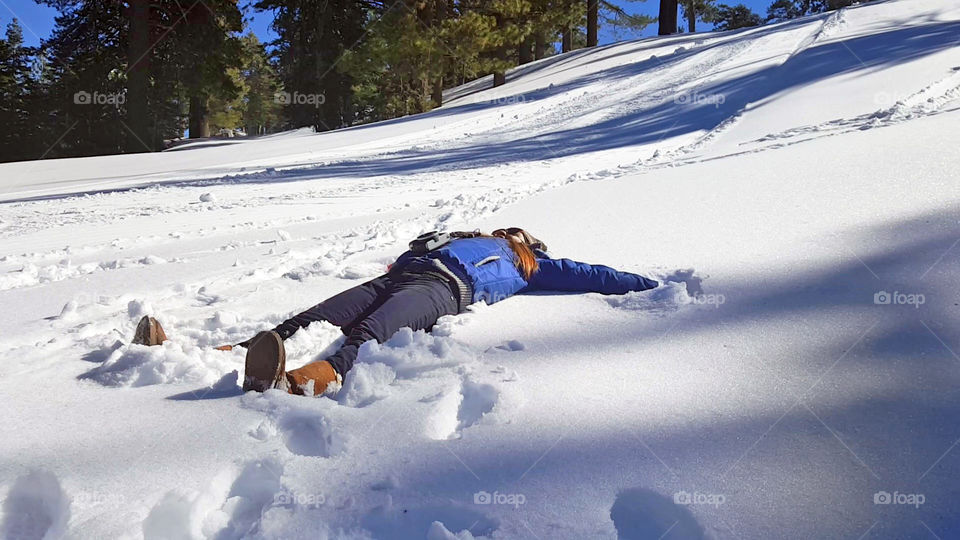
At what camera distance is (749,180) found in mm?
5762

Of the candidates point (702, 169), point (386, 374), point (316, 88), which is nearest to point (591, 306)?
point (386, 374)

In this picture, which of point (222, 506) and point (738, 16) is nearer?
point (222, 506)

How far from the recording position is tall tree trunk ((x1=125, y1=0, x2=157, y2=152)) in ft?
57.7

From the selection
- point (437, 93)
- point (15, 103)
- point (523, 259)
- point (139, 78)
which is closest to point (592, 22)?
point (437, 93)

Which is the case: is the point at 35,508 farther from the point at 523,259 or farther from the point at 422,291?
the point at 523,259

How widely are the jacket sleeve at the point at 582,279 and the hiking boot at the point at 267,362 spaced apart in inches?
67.9

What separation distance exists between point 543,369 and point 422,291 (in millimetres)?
825

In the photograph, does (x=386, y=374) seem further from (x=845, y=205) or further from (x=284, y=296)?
(x=845, y=205)

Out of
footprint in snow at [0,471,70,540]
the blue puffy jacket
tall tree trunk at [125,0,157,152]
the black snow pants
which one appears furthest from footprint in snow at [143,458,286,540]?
tall tree trunk at [125,0,157,152]

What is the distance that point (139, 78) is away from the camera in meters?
18.1

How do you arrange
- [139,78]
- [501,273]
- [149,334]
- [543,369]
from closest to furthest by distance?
1. [543,369]
2. [149,334]
3. [501,273]
4. [139,78]

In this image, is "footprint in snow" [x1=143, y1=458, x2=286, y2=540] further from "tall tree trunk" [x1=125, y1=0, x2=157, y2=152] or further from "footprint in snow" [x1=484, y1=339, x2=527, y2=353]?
"tall tree trunk" [x1=125, y1=0, x2=157, y2=152]

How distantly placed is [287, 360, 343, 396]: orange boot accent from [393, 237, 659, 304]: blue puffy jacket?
97cm

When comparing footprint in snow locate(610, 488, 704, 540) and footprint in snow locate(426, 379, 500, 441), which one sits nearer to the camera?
footprint in snow locate(610, 488, 704, 540)
